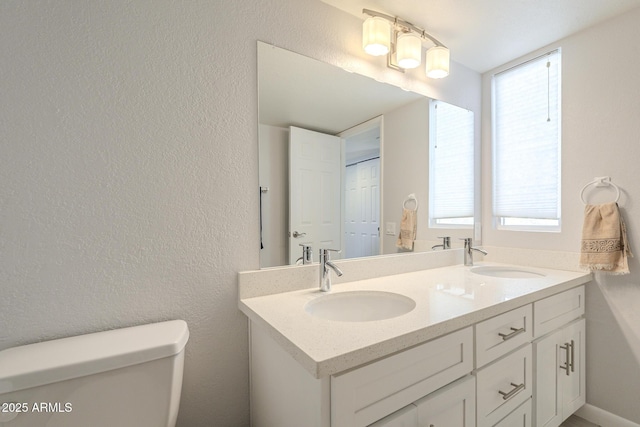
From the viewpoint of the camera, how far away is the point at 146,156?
0.93 meters

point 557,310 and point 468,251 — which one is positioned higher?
point 468,251

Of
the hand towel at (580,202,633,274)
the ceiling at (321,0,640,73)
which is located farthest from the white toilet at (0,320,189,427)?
the hand towel at (580,202,633,274)

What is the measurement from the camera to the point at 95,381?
708 millimetres

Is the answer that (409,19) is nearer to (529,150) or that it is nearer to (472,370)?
(529,150)

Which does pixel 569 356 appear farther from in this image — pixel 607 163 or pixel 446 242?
pixel 607 163

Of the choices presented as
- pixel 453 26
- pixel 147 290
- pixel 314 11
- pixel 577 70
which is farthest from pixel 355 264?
pixel 577 70

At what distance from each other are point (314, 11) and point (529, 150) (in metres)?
1.53

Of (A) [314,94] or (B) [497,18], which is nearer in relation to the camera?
(A) [314,94]

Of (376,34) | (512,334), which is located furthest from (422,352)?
(376,34)

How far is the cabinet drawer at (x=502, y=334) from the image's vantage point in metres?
0.98

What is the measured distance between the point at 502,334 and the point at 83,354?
53.4 inches

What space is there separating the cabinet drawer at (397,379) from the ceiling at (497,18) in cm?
145

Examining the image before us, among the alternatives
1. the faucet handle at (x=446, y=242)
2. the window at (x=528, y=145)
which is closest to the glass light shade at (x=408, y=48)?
the window at (x=528, y=145)

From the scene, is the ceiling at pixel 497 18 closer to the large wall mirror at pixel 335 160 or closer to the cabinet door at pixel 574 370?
the large wall mirror at pixel 335 160
